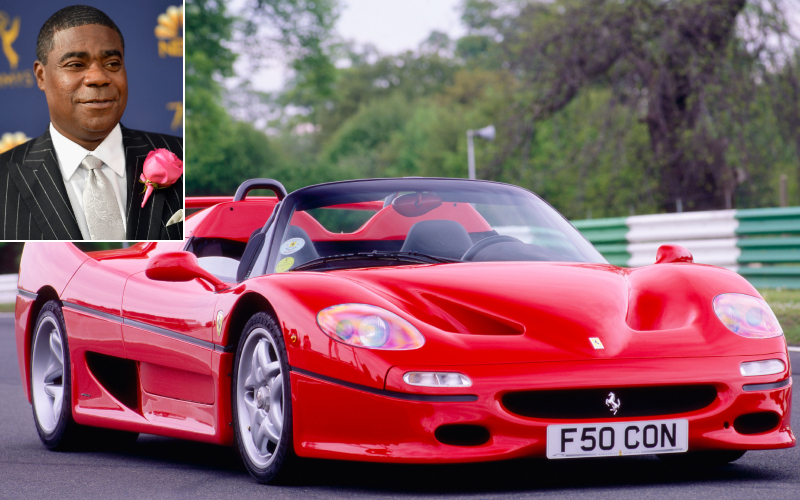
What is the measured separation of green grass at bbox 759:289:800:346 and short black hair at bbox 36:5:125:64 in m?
7.00

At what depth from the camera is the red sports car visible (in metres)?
3.62

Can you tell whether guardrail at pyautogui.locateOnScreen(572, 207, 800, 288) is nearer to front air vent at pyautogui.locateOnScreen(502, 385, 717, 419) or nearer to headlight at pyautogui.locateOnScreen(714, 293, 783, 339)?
headlight at pyautogui.locateOnScreen(714, 293, 783, 339)

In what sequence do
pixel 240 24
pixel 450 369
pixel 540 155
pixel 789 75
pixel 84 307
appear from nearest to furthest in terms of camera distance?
pixel 450 369
pixel 84 307
pixel 789 75
pixel 240 24
pixel 540 155

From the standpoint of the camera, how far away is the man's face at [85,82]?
4.24 metres

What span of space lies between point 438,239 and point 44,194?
60.9 inches

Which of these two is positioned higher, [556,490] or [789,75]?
[789,75]

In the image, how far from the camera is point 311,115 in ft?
277

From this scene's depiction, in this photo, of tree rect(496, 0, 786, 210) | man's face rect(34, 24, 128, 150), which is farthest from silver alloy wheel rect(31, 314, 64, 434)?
tree rect(496, 0, 786, 210)

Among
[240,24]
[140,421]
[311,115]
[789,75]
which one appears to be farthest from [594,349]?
[311,115]

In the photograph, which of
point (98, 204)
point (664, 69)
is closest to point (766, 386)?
point (98, 204)

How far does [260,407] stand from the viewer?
13.7ft

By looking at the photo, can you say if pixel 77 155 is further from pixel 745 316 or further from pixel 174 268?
pixel 745 316

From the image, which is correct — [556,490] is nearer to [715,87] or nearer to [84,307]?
[84,307]

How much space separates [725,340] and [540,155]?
154 feet
